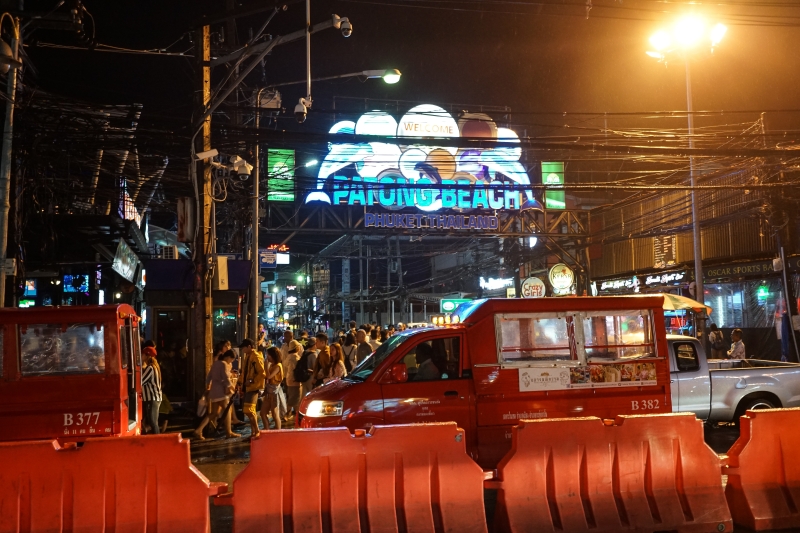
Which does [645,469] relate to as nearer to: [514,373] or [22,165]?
[514,373]

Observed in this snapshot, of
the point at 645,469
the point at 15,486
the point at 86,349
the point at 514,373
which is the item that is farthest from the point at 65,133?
the point at 645,469

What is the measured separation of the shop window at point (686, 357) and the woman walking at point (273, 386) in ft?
22.5

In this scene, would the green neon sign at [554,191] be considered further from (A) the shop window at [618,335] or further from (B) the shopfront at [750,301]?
(A) the shop window at [618,335]

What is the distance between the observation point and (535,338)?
28.6 ft

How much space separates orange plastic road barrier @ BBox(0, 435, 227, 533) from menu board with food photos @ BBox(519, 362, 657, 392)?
14.0 feet

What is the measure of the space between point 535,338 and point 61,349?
603 cm

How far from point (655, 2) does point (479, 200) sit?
13.1 m

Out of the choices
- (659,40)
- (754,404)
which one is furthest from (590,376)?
(659,40)

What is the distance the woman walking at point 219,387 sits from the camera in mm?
11773

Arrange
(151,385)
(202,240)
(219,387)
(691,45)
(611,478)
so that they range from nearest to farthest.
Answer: (611,478) < (151,385) < (219,387) < (202,240) < (691,45)

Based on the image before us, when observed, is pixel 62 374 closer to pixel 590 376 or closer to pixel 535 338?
pixel 535 338

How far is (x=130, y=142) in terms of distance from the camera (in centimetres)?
1251

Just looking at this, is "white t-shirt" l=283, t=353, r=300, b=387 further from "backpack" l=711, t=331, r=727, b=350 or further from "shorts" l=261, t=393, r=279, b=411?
"backpack" l=711, t=331, r=727, b=350

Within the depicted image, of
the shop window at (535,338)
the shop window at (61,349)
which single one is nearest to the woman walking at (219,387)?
the shop window at (61,349)
